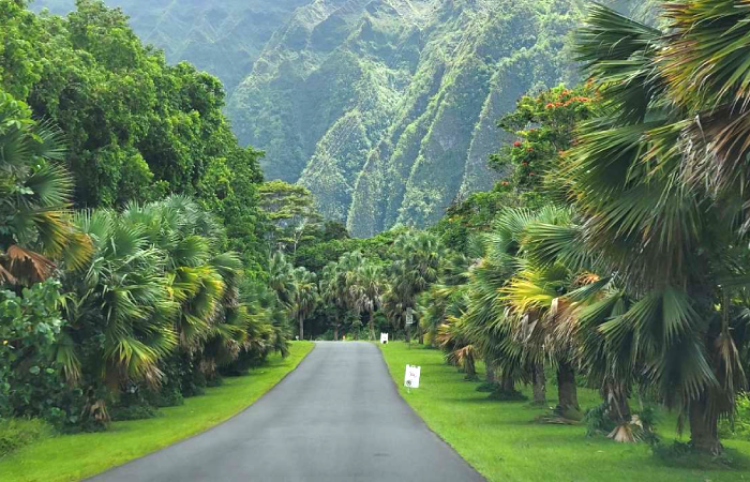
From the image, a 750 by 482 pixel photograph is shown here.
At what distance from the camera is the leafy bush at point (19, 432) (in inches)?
619

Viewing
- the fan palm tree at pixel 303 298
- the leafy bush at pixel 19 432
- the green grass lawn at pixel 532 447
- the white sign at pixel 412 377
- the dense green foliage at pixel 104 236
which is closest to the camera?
the green grass lawn at pixel 532 447

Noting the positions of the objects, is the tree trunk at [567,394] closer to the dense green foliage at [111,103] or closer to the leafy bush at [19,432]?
the leafy bush at [19,432]

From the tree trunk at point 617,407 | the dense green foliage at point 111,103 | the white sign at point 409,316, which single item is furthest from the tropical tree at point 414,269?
the tree trunk at point 617,407

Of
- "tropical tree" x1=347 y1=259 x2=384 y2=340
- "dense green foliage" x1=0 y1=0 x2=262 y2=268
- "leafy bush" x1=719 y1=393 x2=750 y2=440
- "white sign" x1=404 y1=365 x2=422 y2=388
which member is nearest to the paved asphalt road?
"white sign" x1=404 y1=365 x2=422 y2=388

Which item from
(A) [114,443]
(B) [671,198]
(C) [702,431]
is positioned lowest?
(A) [114,443]

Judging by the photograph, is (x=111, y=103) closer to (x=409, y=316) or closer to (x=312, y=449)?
(x=312, y=449)

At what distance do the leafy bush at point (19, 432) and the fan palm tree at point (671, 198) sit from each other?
1141 cm

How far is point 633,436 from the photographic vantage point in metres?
17.2

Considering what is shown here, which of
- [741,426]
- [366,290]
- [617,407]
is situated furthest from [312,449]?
[366,290]

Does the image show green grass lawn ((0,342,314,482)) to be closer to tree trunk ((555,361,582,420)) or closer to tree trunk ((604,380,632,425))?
tree trunk ((555,361,582,420))

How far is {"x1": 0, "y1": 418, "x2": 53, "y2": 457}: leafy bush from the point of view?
15711 millimetres

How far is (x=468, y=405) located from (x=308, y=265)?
300 ft

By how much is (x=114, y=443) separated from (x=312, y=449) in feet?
14.7

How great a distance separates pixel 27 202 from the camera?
14508 millimetres
